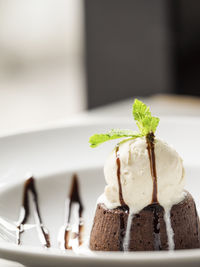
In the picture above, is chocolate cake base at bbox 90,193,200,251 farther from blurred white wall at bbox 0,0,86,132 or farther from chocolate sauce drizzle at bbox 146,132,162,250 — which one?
blurred white wall at bbox 0,0,86,132

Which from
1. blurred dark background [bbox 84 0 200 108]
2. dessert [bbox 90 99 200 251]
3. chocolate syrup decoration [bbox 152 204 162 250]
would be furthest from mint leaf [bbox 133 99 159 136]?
blurred dark background [bbox 84 0 200 108]

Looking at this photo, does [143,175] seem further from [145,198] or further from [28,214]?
[28,214]

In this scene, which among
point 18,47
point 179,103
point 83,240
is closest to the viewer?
point 83,240

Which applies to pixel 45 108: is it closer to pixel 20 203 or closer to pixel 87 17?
pixel 87 17

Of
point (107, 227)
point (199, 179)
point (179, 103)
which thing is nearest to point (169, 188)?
point (107, 227)

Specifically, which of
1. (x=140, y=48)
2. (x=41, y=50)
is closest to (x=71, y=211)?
(x=140, y=48)
